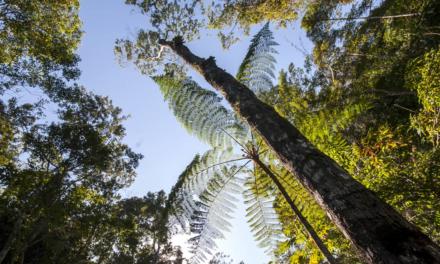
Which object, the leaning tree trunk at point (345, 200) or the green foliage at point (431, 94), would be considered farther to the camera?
the green foliage at point (431, 94)

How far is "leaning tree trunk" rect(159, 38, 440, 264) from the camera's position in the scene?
1.05 metres

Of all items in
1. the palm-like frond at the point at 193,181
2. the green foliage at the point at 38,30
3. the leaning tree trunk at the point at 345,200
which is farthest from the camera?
the green foliage at the point at 38,30

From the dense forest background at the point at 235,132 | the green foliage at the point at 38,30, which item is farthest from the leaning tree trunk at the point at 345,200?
the green foliage at the point at 38,30

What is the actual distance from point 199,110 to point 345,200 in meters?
1.89

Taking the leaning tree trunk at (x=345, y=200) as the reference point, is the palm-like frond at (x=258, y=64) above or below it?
Result: above

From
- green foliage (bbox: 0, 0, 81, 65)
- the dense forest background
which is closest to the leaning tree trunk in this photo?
the dense forest background

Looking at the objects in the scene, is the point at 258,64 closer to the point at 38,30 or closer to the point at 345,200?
the point at 345,200

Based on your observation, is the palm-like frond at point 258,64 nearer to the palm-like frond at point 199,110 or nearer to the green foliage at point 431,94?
the palm-like frond at point 199,110

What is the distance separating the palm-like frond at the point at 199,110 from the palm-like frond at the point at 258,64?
0.44 m

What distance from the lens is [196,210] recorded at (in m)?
2.83

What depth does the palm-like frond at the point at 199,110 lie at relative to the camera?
2.94 metres

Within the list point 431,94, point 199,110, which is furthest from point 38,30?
point 431,94

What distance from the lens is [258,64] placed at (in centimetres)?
310

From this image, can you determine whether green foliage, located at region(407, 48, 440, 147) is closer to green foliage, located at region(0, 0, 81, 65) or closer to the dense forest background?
the dense forest background
